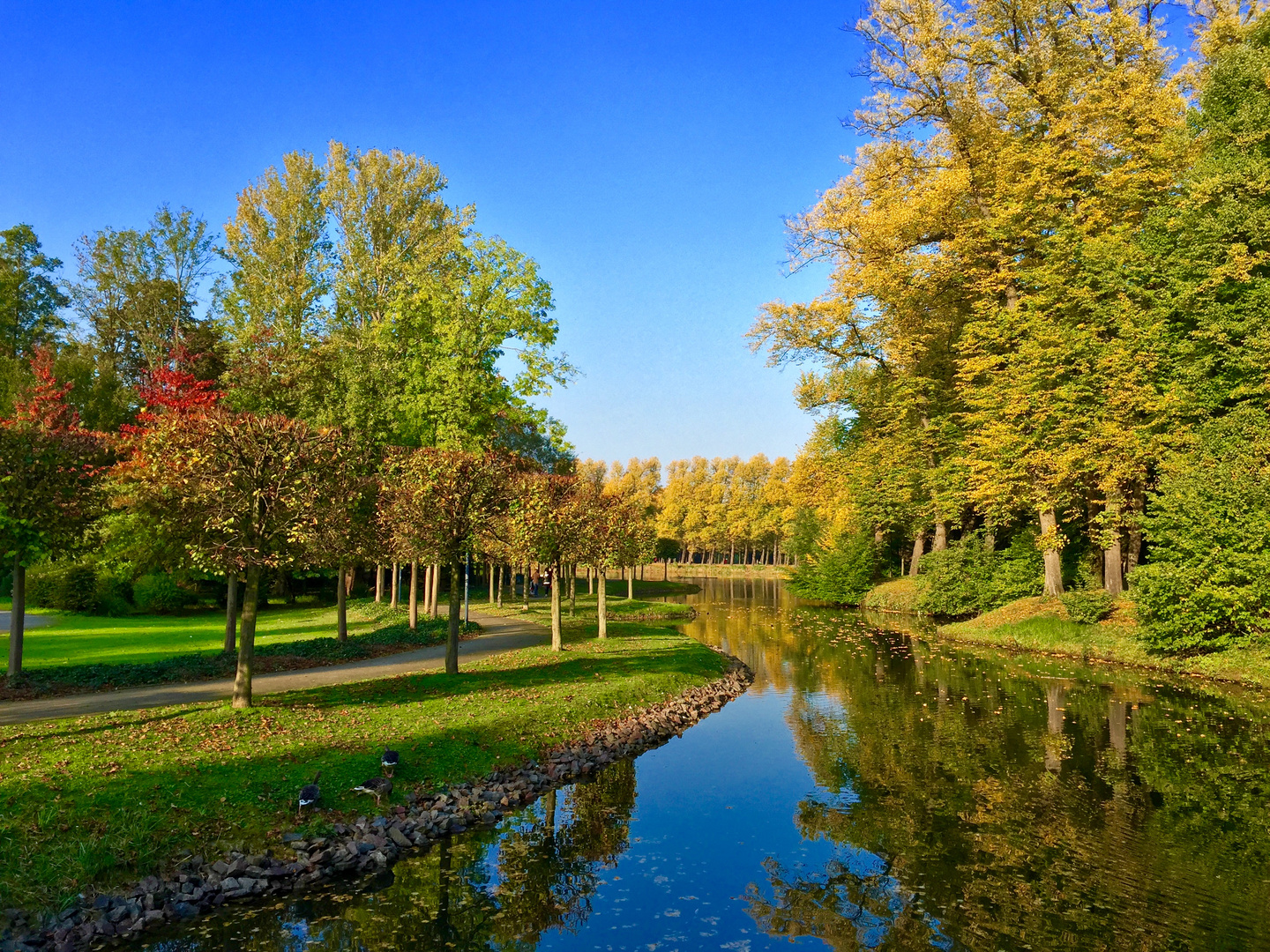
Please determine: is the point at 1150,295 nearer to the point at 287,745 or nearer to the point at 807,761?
the point at 807,761

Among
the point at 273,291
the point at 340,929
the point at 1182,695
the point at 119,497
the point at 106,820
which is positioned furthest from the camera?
the point at 273,291

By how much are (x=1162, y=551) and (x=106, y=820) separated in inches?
1116

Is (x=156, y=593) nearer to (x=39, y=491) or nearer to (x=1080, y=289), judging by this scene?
(x=39, y=491)

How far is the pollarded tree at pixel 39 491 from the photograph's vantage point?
60.3 ft

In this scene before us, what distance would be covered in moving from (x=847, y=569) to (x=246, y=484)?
45.1 metres

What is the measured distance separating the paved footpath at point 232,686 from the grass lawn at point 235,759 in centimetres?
130

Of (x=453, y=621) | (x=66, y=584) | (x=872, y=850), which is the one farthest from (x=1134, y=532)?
(x=66, y=584)

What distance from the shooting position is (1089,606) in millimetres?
29281

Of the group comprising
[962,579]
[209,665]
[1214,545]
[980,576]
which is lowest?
[209,665]

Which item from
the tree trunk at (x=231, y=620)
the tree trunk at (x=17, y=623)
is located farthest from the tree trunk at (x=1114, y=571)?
the tree trunk at (x=17, y=623)

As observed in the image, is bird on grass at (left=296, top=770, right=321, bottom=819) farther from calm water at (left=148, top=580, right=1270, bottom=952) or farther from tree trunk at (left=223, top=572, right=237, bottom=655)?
tree trunk at (left=223, top=572, right=237, bottom=655)

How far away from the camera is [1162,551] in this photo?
24.8 metres

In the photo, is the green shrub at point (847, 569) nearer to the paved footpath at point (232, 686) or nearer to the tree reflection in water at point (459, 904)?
the paved footpath at point (232, 686)

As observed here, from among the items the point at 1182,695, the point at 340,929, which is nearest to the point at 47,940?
the point at 340,929
